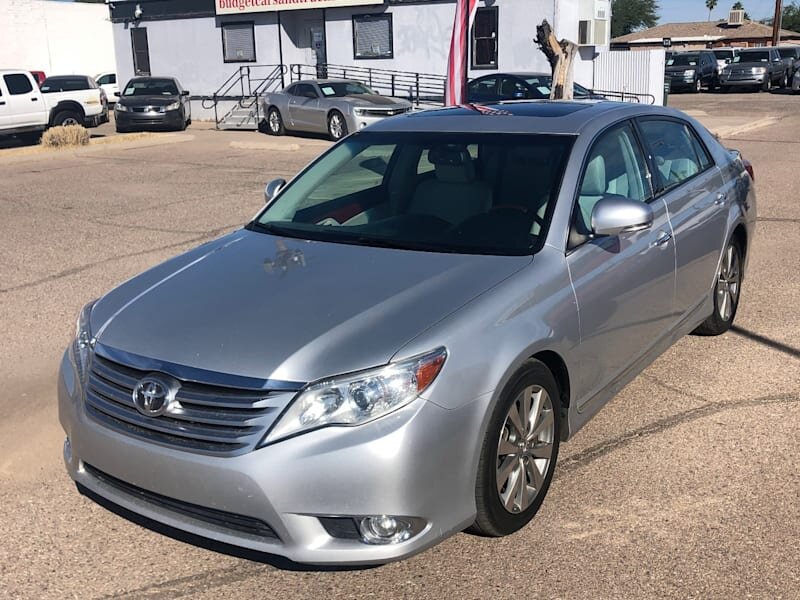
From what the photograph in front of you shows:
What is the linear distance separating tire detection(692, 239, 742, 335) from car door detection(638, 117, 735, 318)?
0.23 m

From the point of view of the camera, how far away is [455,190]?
14.7 feet

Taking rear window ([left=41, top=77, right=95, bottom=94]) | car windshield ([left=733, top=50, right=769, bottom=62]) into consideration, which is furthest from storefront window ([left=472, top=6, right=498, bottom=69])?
car windshield ([left=733, top=50, right=769, bottom=62])

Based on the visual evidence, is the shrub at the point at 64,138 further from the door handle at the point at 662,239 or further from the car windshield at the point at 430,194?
the door handle at the point at 662,239

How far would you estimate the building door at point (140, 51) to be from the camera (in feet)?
102

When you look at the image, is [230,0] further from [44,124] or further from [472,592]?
[472,592]

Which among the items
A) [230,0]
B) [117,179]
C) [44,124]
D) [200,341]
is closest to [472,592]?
[200,341]

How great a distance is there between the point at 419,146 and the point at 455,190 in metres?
0.46

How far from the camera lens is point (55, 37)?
4253 cm

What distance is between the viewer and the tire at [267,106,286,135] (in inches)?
934

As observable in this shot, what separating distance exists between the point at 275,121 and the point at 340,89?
2429mm

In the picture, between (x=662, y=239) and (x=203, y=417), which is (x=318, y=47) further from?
(x=203, y=417)

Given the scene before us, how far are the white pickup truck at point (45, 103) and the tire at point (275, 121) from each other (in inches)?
198

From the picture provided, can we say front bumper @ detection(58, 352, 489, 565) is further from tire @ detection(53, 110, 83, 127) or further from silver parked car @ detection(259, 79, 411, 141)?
tire @ detection(53, 110, 83, 127)

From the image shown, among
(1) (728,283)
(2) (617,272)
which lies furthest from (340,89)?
(2) (617,272)
